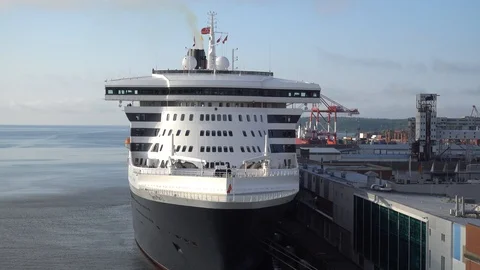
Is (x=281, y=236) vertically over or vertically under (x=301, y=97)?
under

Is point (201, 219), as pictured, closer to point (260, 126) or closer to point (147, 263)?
point (260, 126)

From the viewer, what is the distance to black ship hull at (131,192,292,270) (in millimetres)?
22188

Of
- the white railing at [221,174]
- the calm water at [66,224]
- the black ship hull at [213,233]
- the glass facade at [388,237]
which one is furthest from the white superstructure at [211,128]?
the calm water at [66,224]

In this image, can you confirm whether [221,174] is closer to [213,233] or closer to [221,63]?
[213,233]

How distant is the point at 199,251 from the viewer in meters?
22.9

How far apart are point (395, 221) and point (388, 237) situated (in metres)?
0.90

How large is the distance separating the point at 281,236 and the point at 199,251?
8573mm

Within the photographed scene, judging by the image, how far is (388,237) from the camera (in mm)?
23688

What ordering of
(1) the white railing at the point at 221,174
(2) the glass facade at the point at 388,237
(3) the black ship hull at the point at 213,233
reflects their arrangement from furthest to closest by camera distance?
(1) the white railing at the point at 221,174 < (3) the black ship hull at the point at 213,233 < (2) the glass facade at the point at 388,237

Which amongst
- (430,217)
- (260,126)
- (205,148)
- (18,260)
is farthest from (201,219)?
(18,260)

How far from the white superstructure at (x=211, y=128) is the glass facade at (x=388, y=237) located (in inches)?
144

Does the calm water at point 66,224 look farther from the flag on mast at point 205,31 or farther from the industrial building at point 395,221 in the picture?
the flag on mast at point 205,31

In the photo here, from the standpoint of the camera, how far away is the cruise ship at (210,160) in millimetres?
22406

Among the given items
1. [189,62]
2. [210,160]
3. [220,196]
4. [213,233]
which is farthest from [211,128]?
[189,62]
